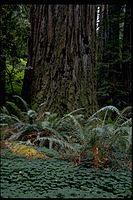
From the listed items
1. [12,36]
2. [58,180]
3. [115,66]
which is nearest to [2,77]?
[12,36]

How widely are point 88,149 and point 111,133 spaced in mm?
248

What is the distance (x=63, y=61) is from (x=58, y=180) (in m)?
Answer: 1.78

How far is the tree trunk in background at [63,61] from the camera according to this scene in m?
2.63

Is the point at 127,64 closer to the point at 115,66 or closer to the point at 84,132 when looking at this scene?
the point at 115,66

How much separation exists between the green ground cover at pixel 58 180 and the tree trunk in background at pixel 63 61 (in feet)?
3.89

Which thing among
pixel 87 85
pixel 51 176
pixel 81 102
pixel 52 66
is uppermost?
pixel 52 66

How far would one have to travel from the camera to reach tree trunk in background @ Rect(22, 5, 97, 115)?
2626mm

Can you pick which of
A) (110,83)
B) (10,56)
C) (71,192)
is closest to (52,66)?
(10,56)

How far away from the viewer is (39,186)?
111 centimetres

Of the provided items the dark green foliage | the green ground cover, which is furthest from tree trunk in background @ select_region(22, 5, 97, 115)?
the green ground cover

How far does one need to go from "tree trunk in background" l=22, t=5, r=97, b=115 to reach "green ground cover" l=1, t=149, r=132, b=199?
1.19 metres

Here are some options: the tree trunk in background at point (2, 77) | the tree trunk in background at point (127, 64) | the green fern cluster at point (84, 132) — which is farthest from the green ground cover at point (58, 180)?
the tree trunk in background at point (127, 64)

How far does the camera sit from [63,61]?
2.67 meters

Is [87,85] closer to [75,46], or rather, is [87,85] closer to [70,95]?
[70,95]
